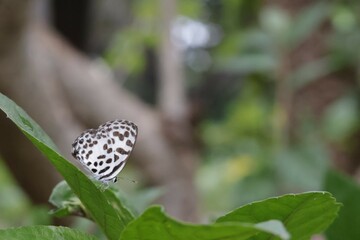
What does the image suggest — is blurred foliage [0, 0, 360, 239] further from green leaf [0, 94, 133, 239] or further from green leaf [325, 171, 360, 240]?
green leaf [0, 94, 133, 239]

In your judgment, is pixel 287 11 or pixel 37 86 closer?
pixel 37 86

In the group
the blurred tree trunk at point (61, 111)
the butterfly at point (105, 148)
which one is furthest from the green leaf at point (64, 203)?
the blurred tree trunk at point (61, 111)

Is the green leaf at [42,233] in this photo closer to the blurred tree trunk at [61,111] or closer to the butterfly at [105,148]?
the butterfly at [105,148]

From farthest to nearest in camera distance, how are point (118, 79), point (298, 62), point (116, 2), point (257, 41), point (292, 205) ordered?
point (116, 2), point (118, 79), point (298, 62), point (257, 41), point (292, 205)

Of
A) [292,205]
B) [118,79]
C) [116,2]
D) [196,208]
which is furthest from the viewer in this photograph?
[116,2]

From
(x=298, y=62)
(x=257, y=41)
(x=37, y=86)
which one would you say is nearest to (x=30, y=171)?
(x=37, y=86)

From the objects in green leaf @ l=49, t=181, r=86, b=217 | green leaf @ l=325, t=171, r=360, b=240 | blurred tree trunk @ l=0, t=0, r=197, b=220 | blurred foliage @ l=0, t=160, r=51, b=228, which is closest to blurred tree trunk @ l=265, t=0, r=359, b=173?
blurred tree trunk @ l=0, t=0, r=197, b=220

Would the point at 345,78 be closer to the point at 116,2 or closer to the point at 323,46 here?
the point at 323,46

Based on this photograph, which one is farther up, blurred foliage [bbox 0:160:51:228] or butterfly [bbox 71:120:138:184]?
blurred foliage [bbox 0:160:51:228]

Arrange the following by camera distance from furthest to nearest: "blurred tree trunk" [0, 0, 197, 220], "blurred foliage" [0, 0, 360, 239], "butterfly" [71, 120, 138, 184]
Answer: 1. "blurred foliage" [0, 0, 360, 239]
2. "blurred tree trunk" [0, 0, 197, 220]
3. "butterfly" [71, 120, 138, 184]
